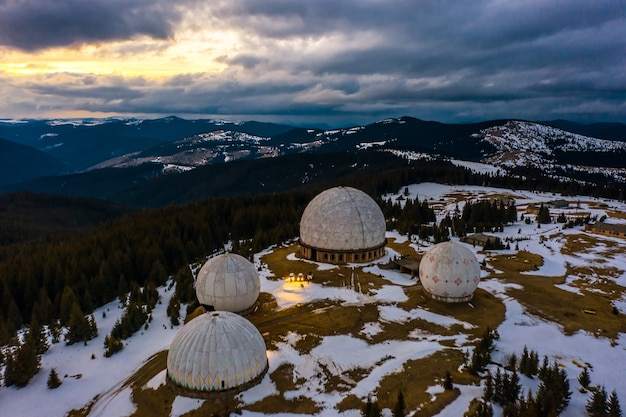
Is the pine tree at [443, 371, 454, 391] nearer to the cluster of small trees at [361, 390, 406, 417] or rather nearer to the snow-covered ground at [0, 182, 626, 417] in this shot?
the snow-covered ground at [0, 182, 626, 417]

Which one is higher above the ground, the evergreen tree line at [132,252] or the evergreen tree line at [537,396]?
the evergreen tree line at [537,396]

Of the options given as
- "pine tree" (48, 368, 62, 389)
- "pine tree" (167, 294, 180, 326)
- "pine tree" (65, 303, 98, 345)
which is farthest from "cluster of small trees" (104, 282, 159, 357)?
"pine tree" (48, 368, 62, 389)

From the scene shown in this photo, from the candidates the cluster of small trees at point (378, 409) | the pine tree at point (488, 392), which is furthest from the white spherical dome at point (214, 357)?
the pine tree at point (488, 392)

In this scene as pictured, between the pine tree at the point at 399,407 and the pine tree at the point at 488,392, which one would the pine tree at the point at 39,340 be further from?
the pine tree at the point at 488,392

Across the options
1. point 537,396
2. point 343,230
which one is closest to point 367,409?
point 537,396

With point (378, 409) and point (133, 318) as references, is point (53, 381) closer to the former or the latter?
point (133, 318)

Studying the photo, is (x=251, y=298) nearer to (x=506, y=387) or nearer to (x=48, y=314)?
(x=506, y=387)
